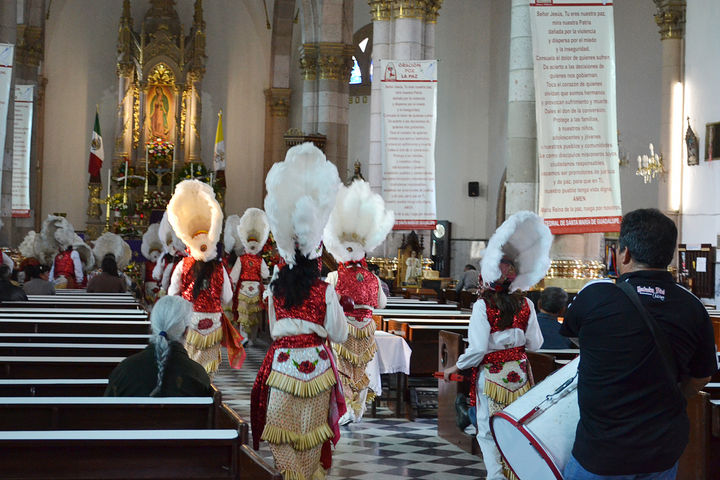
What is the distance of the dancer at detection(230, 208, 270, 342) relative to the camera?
14992 mm

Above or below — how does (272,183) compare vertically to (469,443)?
above

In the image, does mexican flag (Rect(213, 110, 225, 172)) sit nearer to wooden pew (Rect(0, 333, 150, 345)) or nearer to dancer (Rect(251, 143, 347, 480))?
wooden pew (Rect(0, 333, 150, 345))

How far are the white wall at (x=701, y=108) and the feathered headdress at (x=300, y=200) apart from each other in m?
16.9

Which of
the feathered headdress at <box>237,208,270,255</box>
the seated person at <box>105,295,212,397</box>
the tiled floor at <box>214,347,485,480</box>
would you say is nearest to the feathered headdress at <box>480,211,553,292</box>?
the tiled floor at <box>214,347,485,480</box>

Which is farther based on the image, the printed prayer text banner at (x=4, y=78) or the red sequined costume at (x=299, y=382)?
the printed prayer text banner at (x=4, y=78)

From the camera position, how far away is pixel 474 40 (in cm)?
3108

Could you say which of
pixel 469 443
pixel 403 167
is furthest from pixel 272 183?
pixel 403 167

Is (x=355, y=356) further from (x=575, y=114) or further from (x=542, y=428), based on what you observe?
(x=542, y=428)

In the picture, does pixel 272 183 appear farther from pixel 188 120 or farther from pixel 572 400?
pixel 188 120

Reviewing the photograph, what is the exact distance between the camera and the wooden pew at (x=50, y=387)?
17.4 feet

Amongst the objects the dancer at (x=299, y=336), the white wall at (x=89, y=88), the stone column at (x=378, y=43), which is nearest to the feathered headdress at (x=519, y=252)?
the dancer at (x=299, y=336)

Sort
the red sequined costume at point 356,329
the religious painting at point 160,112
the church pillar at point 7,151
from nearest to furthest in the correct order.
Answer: the red sequined costume at point 356,329 < the church pillar at point 7,151 < the religious painting at point 160,112

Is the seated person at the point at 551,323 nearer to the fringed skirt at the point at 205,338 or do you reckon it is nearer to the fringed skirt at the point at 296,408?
the fringed skirt at the point at 296,408

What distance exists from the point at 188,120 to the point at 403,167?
53.4ft
